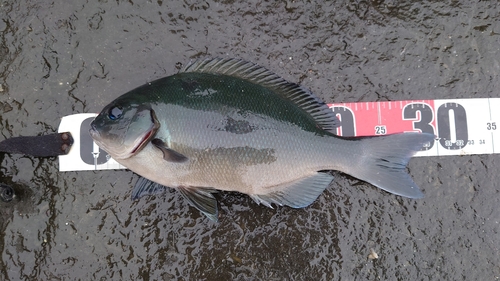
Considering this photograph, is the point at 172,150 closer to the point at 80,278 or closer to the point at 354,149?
the point at 354,149

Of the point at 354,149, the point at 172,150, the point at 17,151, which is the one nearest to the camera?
the point at 172,150

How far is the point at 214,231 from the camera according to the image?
2.56m

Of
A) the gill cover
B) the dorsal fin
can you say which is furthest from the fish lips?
the dorsal fin

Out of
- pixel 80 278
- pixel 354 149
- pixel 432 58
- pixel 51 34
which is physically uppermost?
pixel 51 34

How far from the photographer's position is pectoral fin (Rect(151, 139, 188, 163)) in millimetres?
2104

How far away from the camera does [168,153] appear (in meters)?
2.11

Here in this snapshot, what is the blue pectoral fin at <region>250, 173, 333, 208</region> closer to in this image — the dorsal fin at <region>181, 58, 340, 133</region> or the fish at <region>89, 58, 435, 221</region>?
the fish at <region>89, 58, 435, 221</region>

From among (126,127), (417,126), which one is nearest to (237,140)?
(126,127)

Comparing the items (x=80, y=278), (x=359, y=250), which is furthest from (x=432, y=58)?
(x=80, y=278)

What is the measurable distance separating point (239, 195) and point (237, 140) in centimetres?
54

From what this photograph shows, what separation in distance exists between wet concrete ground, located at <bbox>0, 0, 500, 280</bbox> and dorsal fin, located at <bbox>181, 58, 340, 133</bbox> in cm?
29

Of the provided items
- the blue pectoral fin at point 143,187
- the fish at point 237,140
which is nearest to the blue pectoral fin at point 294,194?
the fish at point 237,140

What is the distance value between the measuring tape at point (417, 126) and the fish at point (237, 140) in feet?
1.05

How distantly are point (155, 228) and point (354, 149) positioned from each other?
1.47m
